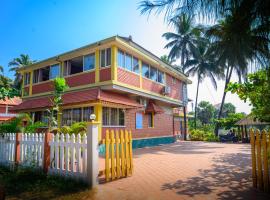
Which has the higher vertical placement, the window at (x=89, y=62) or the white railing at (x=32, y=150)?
the window at (x=89, y=62)

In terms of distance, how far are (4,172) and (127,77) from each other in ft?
29.5

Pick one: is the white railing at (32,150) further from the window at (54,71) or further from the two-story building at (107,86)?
the window at (54,71)

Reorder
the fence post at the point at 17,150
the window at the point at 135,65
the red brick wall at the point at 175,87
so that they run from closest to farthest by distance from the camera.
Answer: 1. the fence post at the point at 17,150
2. the window at the point at 135,65
3. the red brick wall at the point at 175,87

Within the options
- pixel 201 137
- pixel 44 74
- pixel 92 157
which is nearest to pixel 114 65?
pixel 92 157

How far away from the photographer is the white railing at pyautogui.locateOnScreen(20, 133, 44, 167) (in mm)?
6504

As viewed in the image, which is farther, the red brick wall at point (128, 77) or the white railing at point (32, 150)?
the red brick wall at point (128, 77)

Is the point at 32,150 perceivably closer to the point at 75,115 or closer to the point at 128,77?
the point at 75,115

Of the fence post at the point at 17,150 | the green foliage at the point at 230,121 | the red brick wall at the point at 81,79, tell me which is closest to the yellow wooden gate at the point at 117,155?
the fence post at the point at 17,150

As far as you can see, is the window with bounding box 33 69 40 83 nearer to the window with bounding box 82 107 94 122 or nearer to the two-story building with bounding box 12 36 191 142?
the two-story building with bounding box 12 36 191 142

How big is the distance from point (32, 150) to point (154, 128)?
1276 centimetres

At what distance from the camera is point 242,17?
275 cm

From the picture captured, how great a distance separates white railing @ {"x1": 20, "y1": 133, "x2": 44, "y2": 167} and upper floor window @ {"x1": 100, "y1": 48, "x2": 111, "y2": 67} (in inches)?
292

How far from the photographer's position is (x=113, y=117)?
557 inches

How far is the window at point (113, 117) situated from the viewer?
528 inches
